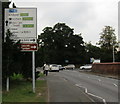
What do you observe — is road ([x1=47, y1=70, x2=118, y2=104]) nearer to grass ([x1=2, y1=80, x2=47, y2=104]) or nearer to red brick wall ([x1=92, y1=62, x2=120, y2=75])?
grass ([x1=2, y1=80, x2=47, y2=104])

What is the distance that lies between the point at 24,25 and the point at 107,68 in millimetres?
28932

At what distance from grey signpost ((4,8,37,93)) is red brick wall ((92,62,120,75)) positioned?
910 inches

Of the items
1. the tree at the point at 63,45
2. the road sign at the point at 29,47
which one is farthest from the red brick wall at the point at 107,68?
the tree at the point at 63,45

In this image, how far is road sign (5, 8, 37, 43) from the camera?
55.6 ft

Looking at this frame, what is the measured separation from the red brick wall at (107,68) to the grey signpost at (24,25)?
2312 cm

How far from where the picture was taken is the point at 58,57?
9738cm

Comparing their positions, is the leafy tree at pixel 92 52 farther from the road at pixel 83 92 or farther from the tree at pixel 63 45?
the road at pixel 83 92

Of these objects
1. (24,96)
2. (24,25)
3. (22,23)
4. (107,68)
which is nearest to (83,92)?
(24,96)

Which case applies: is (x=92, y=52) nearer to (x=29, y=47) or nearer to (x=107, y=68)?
(x=107, y=68)

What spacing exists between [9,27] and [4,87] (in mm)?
4197

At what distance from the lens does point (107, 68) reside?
44031 mm

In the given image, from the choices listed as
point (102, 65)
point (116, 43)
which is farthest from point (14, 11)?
point (116, 43)

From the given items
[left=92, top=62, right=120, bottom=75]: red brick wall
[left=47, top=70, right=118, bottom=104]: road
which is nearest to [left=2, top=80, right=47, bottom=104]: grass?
[left=47, top=70, right=118, bottom=104]: road

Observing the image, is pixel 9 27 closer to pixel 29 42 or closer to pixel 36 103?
pixel 29 42
